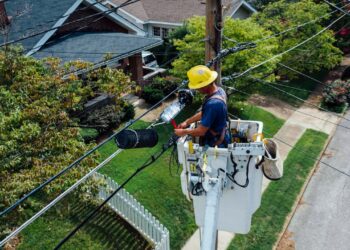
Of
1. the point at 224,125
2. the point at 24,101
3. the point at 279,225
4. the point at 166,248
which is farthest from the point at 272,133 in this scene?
the point at 224,125

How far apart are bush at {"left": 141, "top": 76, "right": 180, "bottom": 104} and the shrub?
8074 mm

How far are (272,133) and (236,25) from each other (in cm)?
506

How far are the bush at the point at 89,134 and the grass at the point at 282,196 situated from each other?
21.7 feet

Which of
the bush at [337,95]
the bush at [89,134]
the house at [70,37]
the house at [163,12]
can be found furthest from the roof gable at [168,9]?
the bush at [89,134]

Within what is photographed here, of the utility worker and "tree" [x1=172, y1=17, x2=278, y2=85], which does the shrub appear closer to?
"tree" [x1=172, y1=17, x2=278, y2=85]

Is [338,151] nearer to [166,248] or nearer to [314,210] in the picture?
[314,210]

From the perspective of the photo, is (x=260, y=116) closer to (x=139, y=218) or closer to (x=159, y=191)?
(x=159, y=191)

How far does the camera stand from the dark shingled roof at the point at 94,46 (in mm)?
16781

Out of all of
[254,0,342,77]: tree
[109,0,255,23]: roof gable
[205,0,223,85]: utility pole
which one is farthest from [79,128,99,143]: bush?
[109,0,255,23]: roof gable

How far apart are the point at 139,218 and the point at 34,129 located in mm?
4162

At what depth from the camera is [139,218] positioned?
35.3 ft

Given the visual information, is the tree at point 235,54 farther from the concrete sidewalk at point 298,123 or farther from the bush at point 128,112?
the concrete sidewalk at point 298,123

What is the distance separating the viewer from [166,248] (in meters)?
10.1

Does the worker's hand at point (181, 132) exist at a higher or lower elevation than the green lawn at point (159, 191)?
higher
